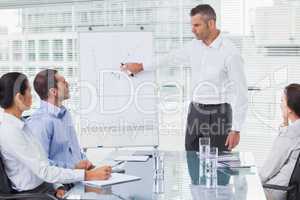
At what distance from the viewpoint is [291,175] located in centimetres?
269

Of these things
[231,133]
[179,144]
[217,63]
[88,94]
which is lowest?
[179,144]

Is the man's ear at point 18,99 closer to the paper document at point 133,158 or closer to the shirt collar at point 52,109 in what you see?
the shirt collar at point 52,109

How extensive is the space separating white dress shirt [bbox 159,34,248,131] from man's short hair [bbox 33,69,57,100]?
120 centimetres

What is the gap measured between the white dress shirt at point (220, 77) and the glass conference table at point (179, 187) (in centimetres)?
83

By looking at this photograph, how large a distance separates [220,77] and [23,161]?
5.90 feet

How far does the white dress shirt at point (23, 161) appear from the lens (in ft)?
7.69

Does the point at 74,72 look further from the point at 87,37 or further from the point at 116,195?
the point at 116,195

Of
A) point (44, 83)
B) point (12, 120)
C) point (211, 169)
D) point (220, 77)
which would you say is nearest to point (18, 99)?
point (12, 120)

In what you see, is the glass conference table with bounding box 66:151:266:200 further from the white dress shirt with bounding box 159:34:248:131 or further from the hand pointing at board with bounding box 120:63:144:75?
the hand pointing at board with bounding box 120:63:144:75

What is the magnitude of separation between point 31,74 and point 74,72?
1.71 feet

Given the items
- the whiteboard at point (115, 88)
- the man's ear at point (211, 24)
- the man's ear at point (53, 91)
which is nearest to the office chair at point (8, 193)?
the man's ear at point (53, 91)

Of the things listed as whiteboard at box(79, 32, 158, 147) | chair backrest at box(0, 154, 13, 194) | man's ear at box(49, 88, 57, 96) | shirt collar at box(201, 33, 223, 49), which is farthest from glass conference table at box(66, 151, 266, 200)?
whiteboard at box(79, 32, 158, 147)

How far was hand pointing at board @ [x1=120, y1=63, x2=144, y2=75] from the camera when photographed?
407 cm

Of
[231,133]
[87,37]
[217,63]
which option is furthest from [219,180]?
[87,37]
